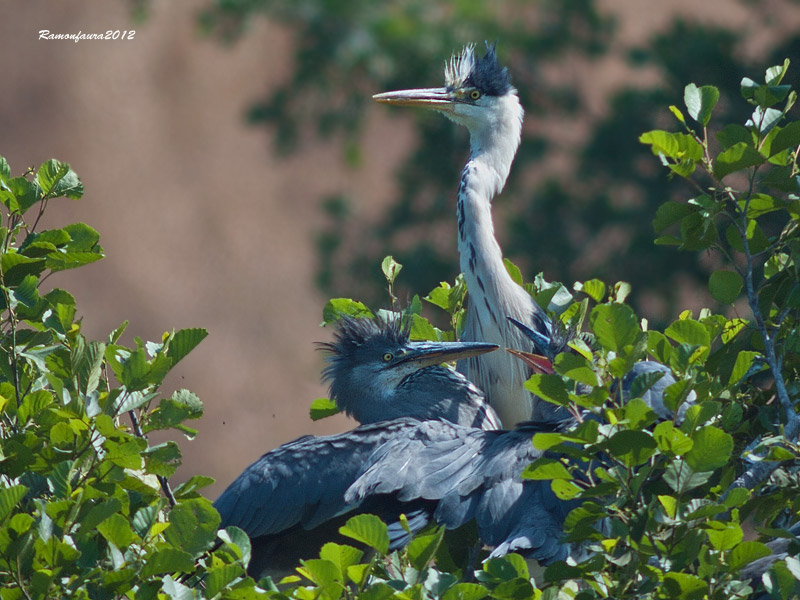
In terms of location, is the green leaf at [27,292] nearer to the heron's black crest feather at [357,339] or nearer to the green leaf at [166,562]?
the green leaf at [166,562]

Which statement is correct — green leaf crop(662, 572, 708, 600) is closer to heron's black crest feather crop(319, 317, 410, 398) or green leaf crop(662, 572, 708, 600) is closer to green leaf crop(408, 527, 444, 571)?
green leaf crop(408, 527, 444, 571)

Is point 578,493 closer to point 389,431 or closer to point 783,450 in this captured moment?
point 783,450

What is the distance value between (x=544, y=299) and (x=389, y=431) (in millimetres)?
579

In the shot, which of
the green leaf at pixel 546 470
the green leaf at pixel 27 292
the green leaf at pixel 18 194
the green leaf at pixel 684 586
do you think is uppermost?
the green leaf at pixel 18 194

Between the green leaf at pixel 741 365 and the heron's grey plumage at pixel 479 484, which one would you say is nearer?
the green leaf at pixel 741 365

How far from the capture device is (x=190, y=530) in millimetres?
2080

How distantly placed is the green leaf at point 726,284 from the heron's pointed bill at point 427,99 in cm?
273

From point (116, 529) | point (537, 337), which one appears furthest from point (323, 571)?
point (537, 337)

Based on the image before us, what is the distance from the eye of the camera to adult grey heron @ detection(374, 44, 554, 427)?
439cm

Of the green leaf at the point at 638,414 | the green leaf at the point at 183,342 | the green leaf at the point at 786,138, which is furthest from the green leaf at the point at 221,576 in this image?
the green leaf at the point at 786,138

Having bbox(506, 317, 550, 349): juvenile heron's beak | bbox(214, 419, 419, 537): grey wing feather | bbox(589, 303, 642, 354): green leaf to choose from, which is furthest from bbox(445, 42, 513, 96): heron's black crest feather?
bbox(589, 303, 642, 354): green leaf

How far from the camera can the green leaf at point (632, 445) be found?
1.97 m

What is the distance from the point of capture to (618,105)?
27.2ft

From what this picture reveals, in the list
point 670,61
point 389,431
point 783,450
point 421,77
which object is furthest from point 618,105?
point 783,450
